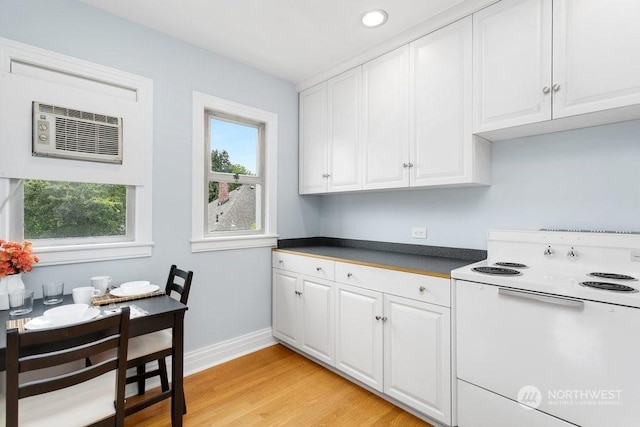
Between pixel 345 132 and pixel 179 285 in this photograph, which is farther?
pixel 345 132

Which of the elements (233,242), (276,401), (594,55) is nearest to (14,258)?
(233,242)

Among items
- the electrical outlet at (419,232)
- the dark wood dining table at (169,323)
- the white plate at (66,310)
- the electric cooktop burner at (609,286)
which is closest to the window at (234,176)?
the dark wood dining table at (169,323)

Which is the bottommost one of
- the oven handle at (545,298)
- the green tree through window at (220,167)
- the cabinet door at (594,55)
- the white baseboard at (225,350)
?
the white baseboard at (225,350)

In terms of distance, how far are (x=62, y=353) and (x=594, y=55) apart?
271 centimetres

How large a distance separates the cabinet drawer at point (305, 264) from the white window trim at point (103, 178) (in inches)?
42.8

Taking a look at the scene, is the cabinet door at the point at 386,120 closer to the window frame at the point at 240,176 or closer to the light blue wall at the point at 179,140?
the light blue wall at the point at 179,140

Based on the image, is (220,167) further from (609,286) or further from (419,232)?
(609,286)

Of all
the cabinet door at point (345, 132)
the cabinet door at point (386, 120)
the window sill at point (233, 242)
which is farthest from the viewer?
the cabinet door at point (345, 132)

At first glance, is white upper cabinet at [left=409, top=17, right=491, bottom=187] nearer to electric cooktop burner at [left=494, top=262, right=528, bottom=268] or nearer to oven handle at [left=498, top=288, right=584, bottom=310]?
electric cooktop burner at [left=494, top=262, right=528, bottom=268]

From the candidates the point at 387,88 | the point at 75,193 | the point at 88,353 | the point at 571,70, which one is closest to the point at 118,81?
the point at 75,193

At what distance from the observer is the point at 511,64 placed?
1.78 m

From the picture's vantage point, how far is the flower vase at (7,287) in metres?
1.58

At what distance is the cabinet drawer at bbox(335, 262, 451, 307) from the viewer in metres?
1.76

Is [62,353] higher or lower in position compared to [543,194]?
lower
